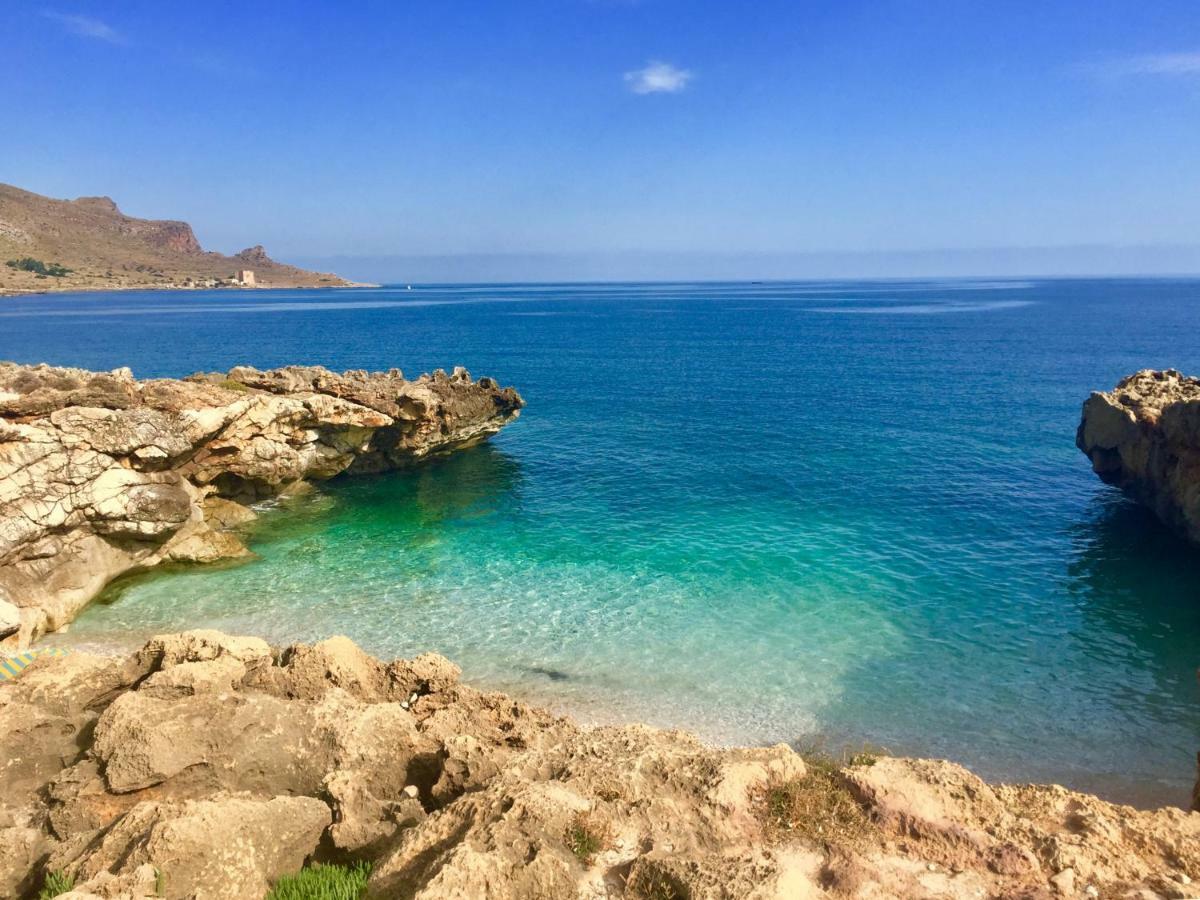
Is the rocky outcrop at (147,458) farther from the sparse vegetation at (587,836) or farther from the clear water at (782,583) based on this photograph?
the sparse vegetation at (587,836)

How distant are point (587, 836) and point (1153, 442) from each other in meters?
37.4

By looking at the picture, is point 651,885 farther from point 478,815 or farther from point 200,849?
point 200,849

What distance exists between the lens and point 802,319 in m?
173

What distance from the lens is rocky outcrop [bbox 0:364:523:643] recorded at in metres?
26.4

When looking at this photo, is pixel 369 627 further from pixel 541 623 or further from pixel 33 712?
pixel 33 712

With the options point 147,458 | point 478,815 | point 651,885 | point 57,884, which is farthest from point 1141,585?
point 147,458

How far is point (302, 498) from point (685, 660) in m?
25.9

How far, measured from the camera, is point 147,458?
1172 inches

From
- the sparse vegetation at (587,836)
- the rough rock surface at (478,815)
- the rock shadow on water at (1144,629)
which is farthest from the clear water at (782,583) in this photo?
the sparse vegetation at (587,836)

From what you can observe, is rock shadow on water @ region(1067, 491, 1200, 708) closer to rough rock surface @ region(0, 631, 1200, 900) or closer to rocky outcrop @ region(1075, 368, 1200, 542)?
rocky outcrop @ region(1075, 368, 1200, 542)

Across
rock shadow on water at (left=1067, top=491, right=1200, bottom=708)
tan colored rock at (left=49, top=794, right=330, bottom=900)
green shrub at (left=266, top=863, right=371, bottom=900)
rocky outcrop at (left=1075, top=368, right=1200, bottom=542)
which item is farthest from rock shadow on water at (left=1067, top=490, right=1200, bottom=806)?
tan colored rock at (left=49, top=794, right=330, bottom=900)

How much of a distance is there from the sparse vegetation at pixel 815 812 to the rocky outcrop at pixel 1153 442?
30.3m

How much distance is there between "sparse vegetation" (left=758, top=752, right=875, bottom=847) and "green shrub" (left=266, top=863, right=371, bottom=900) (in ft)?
Answer: 18.6

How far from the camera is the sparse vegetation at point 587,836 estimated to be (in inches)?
366
